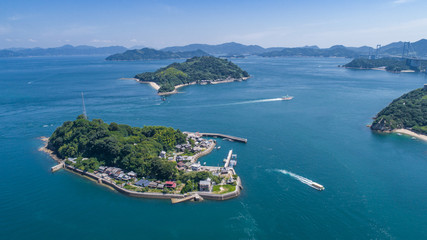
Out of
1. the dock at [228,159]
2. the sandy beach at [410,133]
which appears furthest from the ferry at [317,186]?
the sandy beach at [410,133]

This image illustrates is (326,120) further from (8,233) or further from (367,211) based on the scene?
(8,233)

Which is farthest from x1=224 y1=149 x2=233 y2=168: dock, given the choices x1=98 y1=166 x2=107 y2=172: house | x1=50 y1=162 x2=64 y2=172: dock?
x1=50 y1=162 x2=64 y2=172: dock

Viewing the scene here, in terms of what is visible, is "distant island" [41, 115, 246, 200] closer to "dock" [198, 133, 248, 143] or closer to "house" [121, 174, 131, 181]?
"house" [121, 174, 131, 181]

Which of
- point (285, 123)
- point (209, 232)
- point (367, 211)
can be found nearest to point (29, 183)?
point (209, 232)

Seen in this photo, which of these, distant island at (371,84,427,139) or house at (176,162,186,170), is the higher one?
distant island at (371,84,427,139)

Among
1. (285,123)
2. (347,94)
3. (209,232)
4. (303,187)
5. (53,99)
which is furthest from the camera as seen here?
(347,94)

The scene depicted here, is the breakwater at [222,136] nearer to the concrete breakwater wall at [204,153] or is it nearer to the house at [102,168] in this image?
the concrete breakwater wall at [204,153]
